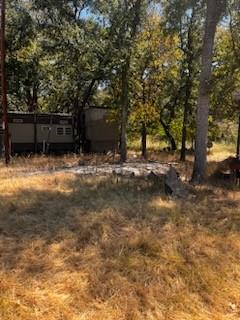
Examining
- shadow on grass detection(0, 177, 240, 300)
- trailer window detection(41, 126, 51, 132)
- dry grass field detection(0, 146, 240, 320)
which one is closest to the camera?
dry grass field detection(0, 146, 240, 320)

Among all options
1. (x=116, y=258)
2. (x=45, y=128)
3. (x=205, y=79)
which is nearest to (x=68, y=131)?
(x=45, y=128)

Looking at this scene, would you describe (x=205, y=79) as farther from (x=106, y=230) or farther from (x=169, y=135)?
(x=169, y=135)

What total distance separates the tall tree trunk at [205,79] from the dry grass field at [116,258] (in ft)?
10.9

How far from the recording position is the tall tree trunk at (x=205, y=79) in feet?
35.7

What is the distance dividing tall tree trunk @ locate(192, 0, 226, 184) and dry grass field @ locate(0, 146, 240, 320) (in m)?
3.31

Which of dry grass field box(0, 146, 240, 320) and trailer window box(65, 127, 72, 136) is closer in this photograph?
dry grass field box(0, 146, 240, 320)

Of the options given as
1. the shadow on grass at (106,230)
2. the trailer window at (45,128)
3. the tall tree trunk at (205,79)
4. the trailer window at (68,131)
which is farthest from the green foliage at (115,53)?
the shadow on grass at (106,230)

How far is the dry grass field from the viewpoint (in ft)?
13.8

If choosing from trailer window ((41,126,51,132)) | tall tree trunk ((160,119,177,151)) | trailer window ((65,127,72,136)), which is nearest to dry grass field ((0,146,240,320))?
trailer window ((41,126,51,132))

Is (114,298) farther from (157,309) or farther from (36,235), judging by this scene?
(36,235)

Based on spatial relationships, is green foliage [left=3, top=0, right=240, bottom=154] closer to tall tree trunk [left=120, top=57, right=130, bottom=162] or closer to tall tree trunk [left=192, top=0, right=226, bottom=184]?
tall tree trunk [left=120, top=57, right=130, bottom=162]

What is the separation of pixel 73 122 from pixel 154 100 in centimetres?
474

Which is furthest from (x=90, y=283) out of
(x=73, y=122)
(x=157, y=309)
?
(x=73, y=122)

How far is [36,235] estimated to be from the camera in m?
5.71
